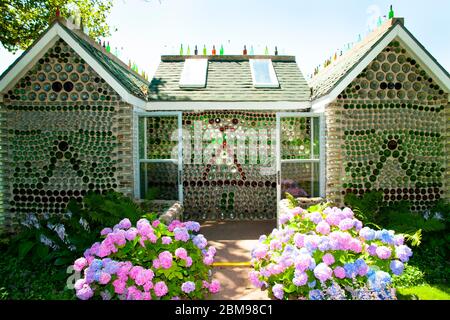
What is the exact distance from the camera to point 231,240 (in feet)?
26.8

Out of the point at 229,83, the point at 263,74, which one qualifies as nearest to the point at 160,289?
the point at 229,83

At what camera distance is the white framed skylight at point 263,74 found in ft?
34.0

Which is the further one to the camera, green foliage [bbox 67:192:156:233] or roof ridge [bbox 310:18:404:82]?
roof ridge [bbox 310:18:404:82]

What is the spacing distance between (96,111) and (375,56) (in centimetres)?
598

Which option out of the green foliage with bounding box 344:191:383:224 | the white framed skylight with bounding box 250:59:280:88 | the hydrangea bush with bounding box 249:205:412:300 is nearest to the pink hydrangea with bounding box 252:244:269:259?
the hydrangea bush with bounding box 249:205:412:300

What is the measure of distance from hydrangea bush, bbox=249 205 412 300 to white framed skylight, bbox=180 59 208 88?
6.06m

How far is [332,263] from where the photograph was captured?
14.7 ft

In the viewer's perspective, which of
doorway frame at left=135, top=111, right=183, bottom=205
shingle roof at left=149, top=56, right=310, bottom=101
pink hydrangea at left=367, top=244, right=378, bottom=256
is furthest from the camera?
shingle roof at left=149, top=56, right=310, bottom=101

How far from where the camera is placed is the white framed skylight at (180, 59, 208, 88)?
1023 cm

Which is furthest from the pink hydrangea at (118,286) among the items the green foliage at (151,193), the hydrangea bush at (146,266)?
the green foliage at (151,193)

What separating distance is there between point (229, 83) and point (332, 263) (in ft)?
22.9

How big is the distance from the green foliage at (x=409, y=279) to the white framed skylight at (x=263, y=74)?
20.0 ft

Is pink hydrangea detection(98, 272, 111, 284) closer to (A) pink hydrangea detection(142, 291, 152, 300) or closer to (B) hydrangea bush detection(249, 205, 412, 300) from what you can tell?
(A) pink hydrangea detection(142, 291, 152, 300)
